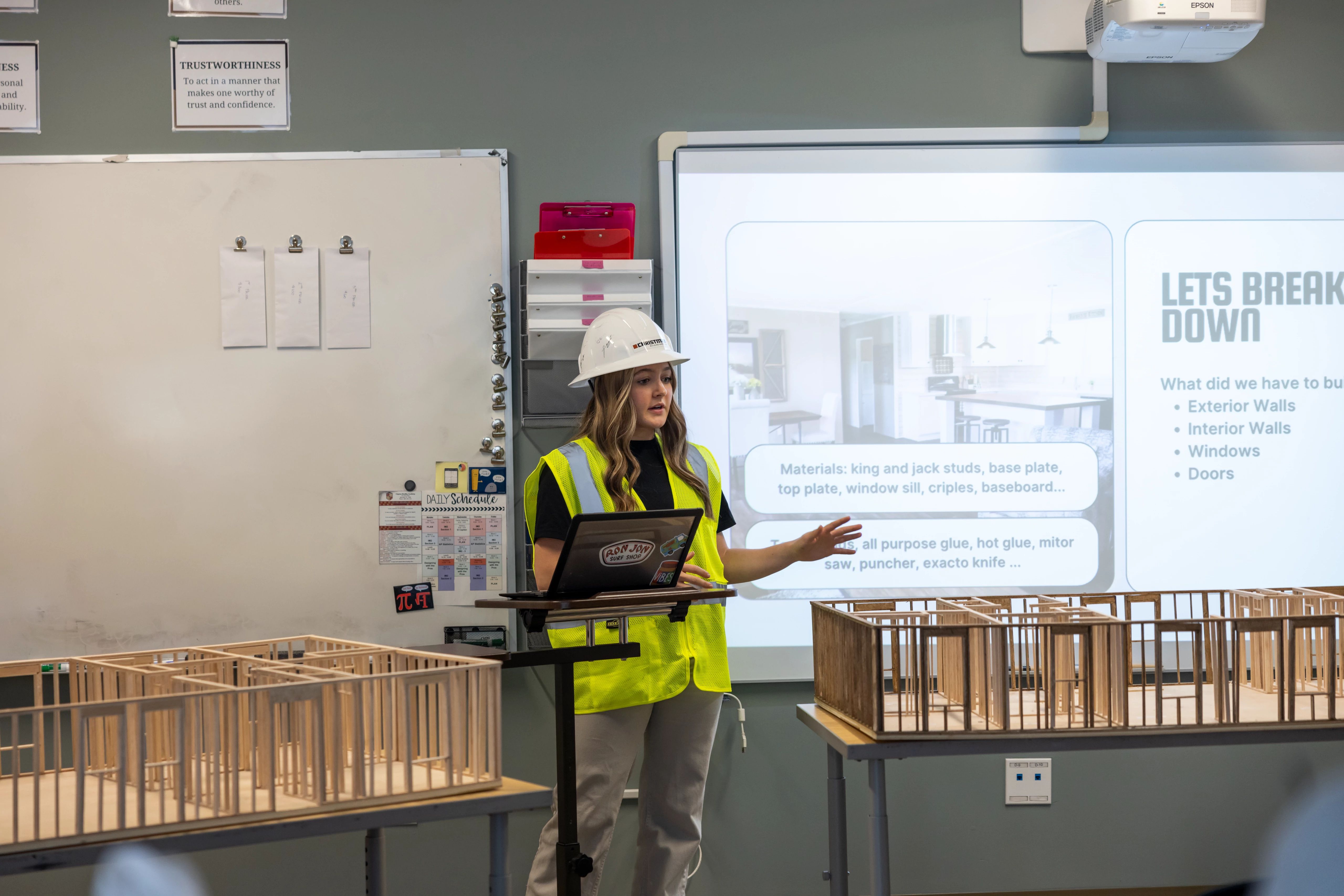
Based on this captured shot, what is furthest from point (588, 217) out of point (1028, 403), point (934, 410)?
point (1028, 403)

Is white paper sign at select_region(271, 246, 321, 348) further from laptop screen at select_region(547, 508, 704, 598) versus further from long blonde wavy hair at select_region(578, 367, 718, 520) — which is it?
Answer: laptop screen at select_region(547, 508, 704, 598)

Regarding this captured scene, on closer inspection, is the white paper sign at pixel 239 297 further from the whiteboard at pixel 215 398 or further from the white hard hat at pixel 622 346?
the white hard hat at pixel 622 346

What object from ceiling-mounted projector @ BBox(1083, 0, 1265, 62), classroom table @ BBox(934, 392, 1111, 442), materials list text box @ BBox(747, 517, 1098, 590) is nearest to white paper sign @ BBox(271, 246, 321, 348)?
materials list text box @ BBox(747, 517, 1098, 590)

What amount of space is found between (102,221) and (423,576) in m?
1.36

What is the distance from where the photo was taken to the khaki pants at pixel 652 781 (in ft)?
7.00

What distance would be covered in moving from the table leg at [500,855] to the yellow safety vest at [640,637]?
1.82ft

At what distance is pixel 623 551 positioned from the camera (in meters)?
1.49

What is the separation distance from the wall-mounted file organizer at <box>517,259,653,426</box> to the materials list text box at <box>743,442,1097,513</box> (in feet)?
2.09

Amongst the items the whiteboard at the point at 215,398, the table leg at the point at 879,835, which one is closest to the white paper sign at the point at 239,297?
the whiteboard at the point at 215,398

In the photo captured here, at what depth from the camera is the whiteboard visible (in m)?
2.89

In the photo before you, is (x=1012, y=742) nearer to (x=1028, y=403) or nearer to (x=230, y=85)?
(x=1028, y=403)

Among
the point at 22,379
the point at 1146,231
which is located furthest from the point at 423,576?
the point at 1146,231

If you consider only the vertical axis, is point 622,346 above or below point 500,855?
above

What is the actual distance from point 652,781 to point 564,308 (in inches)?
50.6
